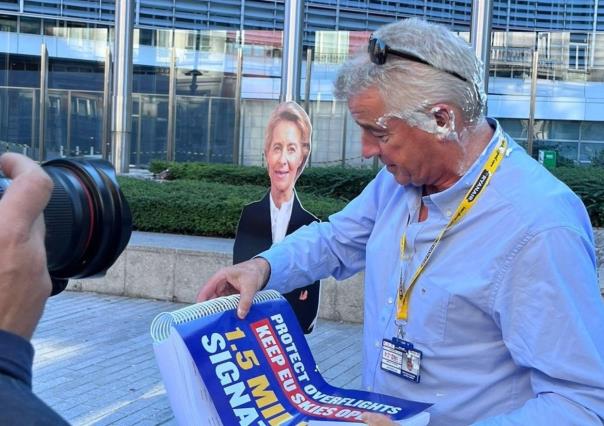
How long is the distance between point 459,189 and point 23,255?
45.5 inches

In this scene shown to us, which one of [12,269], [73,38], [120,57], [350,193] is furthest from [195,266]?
[73,38]

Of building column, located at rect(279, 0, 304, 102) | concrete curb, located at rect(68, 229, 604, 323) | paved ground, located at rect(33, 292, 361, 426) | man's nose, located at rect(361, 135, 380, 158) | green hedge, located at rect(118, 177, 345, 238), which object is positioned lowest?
paved ground, located at rect(33, 292, 361, 426)

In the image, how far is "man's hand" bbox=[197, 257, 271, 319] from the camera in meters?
2.03

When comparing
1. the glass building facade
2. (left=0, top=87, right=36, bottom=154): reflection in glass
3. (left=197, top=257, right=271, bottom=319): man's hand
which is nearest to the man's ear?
(left=197, top=257, right=271, bottom=319): man's hand

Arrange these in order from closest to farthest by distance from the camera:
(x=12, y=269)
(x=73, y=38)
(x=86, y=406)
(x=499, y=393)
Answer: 1. (x=12, y=269)
2. (x=499, y=393)
3. (x=86, y=406)
4. (x=73, y=38)

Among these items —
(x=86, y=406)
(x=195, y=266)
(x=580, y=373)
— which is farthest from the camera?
(x=195, y=266)

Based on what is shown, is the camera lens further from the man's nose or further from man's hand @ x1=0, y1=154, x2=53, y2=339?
the man's nose

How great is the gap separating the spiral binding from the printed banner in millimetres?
16

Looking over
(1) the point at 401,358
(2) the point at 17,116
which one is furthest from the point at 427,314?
(2) the point at 17,116

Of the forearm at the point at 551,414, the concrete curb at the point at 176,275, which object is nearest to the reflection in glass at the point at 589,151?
the concrete curb at the point at 176,275

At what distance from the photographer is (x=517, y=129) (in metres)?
21.7

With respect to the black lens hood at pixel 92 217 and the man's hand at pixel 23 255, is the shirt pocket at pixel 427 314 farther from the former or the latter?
the man's hand at pixel 23 255

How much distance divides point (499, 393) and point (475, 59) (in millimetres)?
762

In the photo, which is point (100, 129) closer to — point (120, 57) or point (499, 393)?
point (120, 57)
